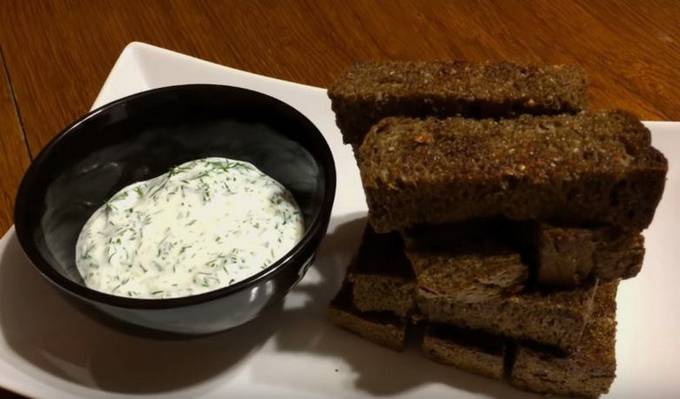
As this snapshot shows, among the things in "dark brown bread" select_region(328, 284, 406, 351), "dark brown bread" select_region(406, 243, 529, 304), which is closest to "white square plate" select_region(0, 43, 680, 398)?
"dark brown bread" select_region(328, 284, 406, 351)

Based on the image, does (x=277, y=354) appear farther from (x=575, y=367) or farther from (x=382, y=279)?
(x=575, y=367)

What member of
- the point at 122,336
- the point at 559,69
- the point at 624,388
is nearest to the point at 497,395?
the point at 624,388

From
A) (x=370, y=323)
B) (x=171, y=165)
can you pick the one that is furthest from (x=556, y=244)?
(x=171, y=165)

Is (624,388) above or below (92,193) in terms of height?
above

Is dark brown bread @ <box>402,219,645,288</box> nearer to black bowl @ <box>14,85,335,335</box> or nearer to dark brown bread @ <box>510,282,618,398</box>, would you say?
dark brown bread @ <box>510,282,618,398</box>

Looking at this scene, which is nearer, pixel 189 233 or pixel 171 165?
pixel 189 233

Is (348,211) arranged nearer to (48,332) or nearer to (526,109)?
(526,109)
